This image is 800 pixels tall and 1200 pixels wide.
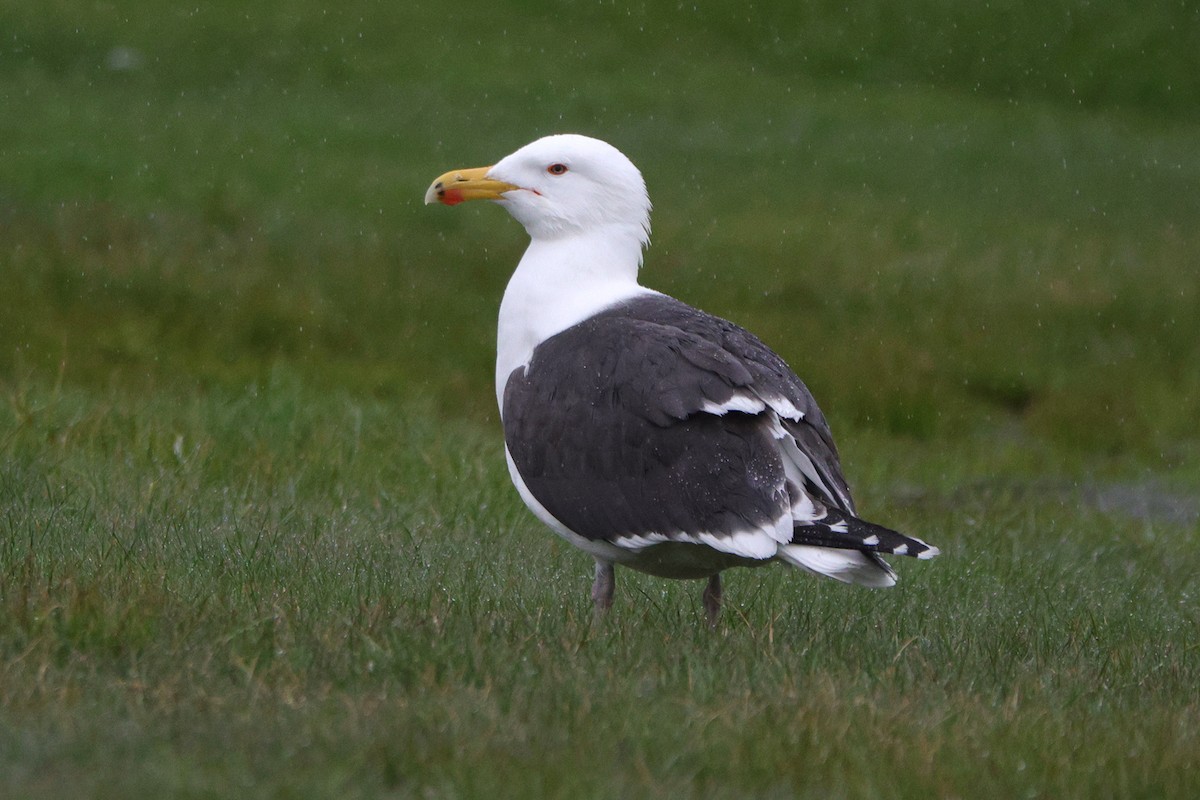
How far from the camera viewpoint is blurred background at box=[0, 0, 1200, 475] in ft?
45.2

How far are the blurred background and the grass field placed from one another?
→ 6 cm

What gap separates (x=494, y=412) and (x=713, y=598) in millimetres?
7083

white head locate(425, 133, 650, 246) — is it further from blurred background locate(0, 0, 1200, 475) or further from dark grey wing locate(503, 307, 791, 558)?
blurred background locate(0, 0, 1200, 475)

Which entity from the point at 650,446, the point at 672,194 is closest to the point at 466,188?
the point at 650,446

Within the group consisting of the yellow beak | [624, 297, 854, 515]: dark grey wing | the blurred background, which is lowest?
the blurred background

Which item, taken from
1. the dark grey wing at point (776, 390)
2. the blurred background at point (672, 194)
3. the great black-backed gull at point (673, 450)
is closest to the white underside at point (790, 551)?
the great black-backed gull at point (673, 450)

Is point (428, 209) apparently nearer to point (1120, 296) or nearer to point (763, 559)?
Result: point (1120, 296)

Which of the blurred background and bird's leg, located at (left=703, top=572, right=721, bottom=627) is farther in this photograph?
the blurred background

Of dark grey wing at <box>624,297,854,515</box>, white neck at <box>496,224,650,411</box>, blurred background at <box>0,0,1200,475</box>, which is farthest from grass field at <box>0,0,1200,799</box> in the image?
white neck at <box>496,224,650,411</box>

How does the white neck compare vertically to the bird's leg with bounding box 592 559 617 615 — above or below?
above

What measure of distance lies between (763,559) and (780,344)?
9.31m

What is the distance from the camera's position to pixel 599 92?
21.5 m

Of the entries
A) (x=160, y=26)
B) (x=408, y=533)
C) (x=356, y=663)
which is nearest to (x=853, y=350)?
(x=408, y=533)

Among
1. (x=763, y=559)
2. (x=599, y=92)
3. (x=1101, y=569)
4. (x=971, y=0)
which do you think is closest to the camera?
(x=763, y=559)
